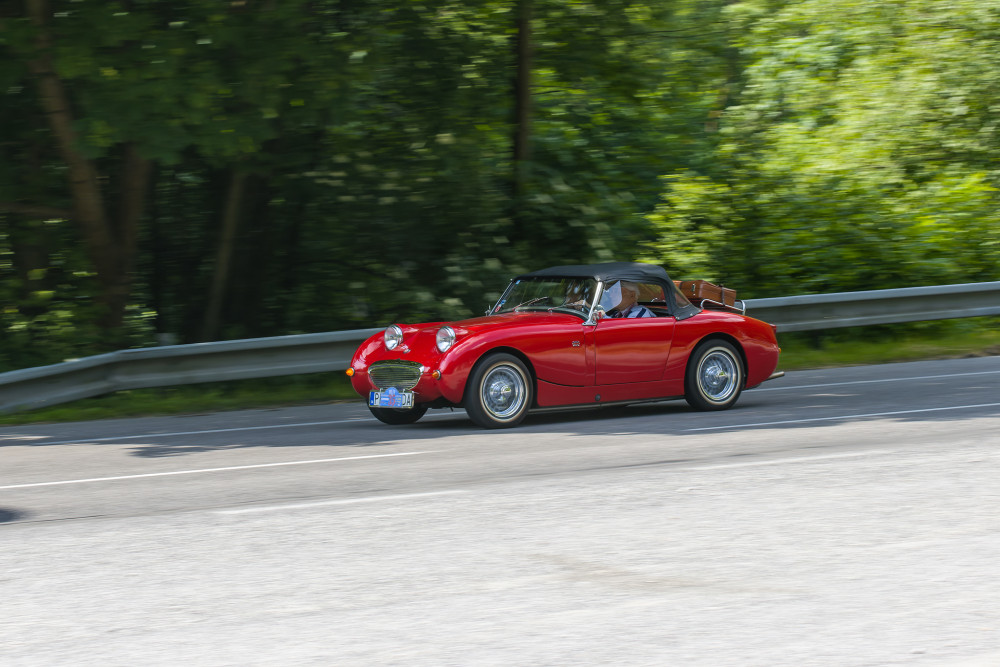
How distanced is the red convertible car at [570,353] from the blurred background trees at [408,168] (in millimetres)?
3980

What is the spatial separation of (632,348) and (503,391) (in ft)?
4.21

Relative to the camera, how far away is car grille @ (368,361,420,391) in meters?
10.1

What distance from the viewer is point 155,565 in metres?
5.64

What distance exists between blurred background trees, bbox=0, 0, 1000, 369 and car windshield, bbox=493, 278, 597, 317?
3635 mm

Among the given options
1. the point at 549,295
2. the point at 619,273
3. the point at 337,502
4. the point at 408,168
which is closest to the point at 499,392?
the point at 549,295

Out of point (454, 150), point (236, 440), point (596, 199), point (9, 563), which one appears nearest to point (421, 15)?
point (454, 150)

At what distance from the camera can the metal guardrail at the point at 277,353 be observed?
39.7ft

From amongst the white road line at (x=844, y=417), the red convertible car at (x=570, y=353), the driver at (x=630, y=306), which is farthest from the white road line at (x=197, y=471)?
the driver at (x=630, y=306)

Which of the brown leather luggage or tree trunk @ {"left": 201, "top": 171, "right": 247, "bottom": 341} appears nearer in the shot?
the brown leather luggage

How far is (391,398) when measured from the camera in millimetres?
10195

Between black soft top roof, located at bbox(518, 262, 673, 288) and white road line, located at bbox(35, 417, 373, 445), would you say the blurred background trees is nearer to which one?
white road line, located at bbox(35, 417, 373, 445)

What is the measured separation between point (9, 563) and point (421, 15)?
1169cm

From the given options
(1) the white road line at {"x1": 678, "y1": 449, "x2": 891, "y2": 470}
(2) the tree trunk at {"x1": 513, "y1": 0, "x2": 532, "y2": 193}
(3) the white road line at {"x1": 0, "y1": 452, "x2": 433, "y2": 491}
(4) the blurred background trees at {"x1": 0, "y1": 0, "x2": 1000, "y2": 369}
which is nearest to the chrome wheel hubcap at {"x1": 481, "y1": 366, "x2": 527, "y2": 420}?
(3) the white road line at {"x1": 0, "y1": 452, "x2": 433, "y2": 491}

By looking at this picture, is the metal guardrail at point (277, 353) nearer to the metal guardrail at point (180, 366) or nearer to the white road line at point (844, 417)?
the metal guardrail at point (180, 366)
